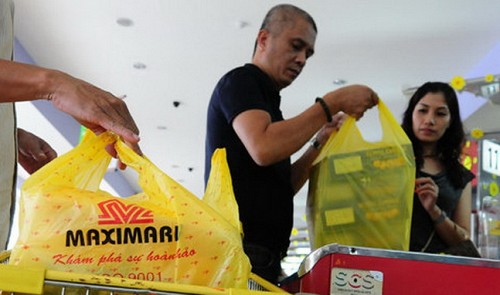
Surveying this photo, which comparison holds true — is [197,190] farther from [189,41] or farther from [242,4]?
[242,4]

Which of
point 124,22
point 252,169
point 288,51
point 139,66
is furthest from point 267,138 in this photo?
point 139,66

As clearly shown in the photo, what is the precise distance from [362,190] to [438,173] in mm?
654

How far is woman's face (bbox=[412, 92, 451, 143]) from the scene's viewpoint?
2059 mm

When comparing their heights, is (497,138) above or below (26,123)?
below

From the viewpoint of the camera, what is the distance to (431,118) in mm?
2105

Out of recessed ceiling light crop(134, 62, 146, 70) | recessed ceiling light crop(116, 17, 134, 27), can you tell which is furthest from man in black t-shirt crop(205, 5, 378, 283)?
recessed ceiling light crop(134, 62, 146, 70)

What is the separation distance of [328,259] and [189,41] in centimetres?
453

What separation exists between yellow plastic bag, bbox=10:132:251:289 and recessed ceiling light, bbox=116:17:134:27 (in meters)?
4.34

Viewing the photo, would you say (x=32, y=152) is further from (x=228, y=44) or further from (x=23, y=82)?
(x=228, y=44)

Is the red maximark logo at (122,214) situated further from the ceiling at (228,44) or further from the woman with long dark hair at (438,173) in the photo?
the ceiling at (228,44)

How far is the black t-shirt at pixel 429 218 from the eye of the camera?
1.78 meters

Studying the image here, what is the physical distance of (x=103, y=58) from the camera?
228 inches

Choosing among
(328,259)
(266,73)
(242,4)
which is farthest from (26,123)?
(328,259)

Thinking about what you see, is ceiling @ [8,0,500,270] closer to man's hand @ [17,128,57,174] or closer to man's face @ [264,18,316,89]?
man's face @ [264,18,316,89]
